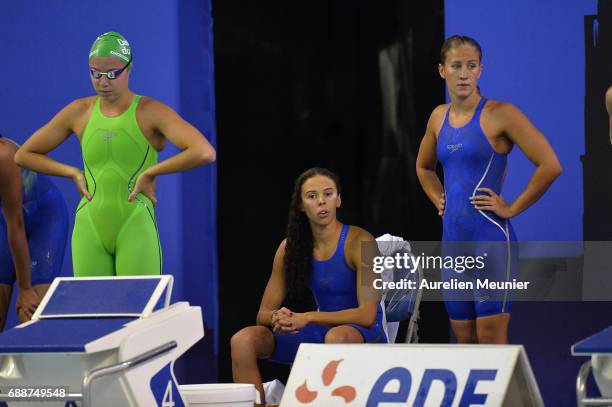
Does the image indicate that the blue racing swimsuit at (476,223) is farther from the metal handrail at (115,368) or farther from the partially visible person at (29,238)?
the partially visible person at (29,238)

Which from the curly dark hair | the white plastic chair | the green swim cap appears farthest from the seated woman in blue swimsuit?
the green swim cap

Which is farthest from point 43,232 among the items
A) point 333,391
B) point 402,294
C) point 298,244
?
point 333,391

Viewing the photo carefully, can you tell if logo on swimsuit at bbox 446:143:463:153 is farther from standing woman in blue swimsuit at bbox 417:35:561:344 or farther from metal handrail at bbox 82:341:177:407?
metal handrail at bbox 82:341:177:407

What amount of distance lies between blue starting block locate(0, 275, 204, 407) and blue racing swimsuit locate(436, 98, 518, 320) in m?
1.62

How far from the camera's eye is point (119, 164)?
5.23 meters

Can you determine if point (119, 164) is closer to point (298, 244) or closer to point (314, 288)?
point (298, 244)

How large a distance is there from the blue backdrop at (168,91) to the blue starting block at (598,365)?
2780mm

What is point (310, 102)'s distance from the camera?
557cm

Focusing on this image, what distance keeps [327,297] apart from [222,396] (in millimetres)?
1272

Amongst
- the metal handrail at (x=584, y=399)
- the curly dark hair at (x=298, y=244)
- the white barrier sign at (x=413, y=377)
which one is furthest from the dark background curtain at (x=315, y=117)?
the metal handrail at (x=584, y=399)

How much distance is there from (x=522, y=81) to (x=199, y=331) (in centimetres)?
225

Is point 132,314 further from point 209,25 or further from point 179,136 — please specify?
point 209,25

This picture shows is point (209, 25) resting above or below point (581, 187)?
above

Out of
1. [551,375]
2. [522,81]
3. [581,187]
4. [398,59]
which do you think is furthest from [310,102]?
[551,375]
